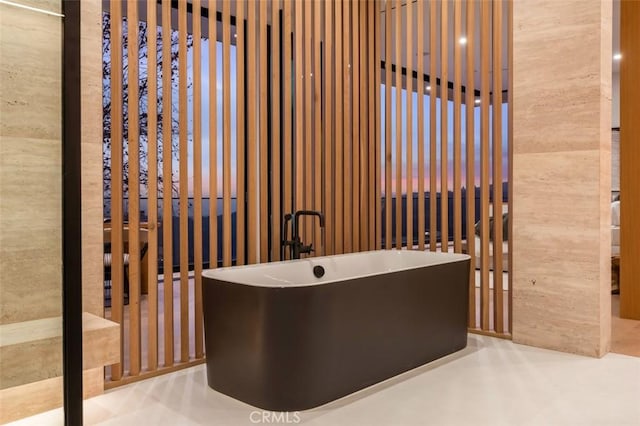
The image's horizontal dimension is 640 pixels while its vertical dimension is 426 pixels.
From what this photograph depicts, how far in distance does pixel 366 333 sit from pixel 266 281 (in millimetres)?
689

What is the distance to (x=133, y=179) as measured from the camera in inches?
109

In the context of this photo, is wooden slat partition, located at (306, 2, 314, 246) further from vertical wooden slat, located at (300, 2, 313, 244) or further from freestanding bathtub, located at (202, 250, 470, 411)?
freestanding bathtub, located at (202, 250, 470, 411)

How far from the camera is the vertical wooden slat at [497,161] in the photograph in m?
3.54

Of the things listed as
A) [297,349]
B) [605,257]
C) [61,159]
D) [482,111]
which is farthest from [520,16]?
[61,159]

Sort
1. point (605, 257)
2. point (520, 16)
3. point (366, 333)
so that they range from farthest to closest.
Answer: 1. point (520, 16)
2. point (605, 257)
3. point (366, 333)

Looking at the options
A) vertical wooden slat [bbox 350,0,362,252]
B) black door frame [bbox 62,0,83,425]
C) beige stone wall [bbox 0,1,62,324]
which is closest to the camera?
beige stone wall [bbox 0,1,62,324]

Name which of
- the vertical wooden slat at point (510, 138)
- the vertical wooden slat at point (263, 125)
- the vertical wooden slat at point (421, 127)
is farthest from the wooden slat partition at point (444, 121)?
the vertical wooden slat at point (263, 125)

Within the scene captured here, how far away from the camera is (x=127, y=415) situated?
229cm

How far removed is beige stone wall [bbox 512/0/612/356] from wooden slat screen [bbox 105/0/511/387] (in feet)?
0.60

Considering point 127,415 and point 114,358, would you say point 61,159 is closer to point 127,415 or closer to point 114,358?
point 114,358

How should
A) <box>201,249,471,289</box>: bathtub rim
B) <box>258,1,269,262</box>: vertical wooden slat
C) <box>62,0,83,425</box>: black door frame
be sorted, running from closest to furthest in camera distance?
<box>62,0,83,425</box>: black door frame, <box>201,249,471,289</box>: bathtub rim, <box>258,1,269,262</box>: vertical wooden slat

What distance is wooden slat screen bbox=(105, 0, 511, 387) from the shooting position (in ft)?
9.23

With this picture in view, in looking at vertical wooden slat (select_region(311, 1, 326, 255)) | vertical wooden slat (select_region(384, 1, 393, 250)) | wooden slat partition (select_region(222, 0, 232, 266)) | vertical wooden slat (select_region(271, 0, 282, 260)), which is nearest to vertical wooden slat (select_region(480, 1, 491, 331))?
vertical wooden slat (select_region(384, 1, 393, 250))

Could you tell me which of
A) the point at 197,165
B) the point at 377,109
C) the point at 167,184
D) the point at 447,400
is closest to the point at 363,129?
the point at 377,109
